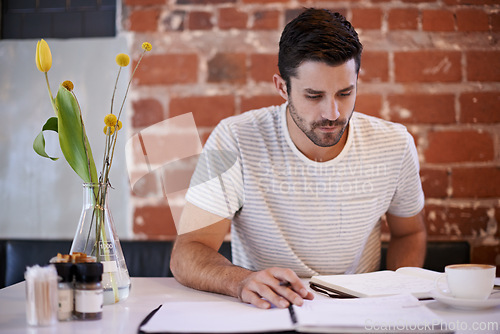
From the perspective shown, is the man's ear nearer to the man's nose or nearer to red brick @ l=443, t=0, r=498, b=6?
the man's nose

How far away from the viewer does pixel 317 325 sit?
2.27ft

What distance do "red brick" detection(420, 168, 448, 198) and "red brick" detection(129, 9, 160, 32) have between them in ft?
2.99

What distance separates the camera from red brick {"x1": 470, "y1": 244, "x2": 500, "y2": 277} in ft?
5.21

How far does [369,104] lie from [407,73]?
143 mm

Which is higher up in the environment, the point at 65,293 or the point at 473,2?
the point at 473,2

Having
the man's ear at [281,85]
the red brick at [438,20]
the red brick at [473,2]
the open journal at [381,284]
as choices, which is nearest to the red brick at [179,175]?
the man's ear at [281,85]

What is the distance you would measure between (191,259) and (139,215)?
1.76 ft

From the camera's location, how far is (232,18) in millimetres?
1603

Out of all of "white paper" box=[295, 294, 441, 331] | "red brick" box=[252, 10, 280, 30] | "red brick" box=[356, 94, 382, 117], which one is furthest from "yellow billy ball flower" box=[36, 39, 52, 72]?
"red brick" box=[356, 94, 382, 117]

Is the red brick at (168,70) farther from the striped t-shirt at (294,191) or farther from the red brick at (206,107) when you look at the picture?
the striped t-shirt at (294,191)

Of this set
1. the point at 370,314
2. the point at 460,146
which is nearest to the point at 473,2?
the point at 460,146

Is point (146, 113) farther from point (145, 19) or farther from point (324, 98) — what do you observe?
point (324, 98)

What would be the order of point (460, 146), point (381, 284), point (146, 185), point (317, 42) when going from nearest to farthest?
point (381, 284)
point (317, 42)
point (460, 146)
point (146, 185)

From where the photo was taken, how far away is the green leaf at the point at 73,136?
89 centimetres
